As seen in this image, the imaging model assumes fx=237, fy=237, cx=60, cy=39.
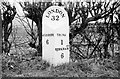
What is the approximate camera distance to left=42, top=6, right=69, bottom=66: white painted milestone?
24.7 ft

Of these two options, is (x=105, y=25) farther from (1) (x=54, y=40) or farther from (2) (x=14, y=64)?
(2) (x=14, y=64)

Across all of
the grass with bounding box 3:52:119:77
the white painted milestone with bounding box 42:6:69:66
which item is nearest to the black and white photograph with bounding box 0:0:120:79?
the grass with bounding box 3:52:119:77

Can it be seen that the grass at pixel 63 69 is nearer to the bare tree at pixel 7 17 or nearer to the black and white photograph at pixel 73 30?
the black and white photograph at pixel 73 30

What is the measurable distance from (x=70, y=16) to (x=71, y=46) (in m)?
1.13

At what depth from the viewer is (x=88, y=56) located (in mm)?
9125

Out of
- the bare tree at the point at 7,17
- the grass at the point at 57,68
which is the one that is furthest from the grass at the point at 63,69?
the bare tree at the point at 7,17

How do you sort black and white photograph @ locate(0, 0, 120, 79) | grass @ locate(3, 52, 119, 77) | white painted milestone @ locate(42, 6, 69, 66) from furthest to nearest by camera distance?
black and white photograph @ locate(0, 0, 120, 79) → white painted milestone @ locate(42, 6, 69, 66) → grass @ locate(3, 52, 119, 77)

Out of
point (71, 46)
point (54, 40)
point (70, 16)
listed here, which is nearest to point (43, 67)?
point (54, 40)

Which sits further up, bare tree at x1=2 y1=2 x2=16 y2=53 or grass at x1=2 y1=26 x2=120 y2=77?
bare tree at x1=2 y1=2 x2=16 y2=53

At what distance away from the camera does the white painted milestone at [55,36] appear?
7.53m

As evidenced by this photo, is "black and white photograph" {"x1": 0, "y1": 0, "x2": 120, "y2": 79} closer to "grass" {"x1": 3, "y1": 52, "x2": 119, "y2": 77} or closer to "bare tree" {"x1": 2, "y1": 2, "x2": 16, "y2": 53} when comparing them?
"bare tree" {"x1": 2, "y1": 2, "x2": 16, "y2": 53}

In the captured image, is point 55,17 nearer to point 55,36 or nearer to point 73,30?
point 55,36

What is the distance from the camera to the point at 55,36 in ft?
24.6

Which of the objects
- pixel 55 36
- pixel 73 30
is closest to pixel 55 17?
pixel 55 36
